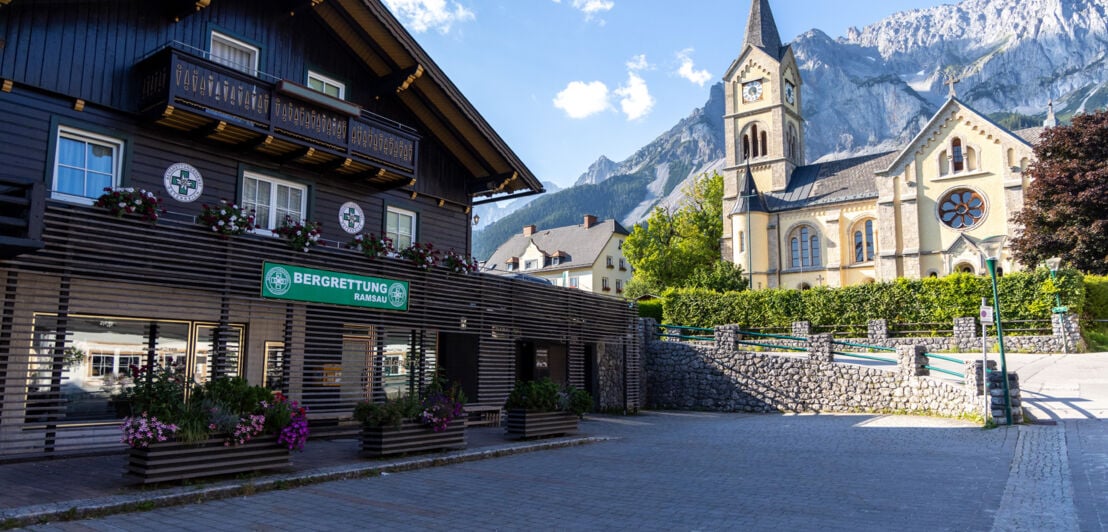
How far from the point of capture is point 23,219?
8.98 meters

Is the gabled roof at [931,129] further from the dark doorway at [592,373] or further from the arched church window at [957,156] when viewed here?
the dark doorway at [592,373]

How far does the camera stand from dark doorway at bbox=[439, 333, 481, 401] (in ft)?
55.1

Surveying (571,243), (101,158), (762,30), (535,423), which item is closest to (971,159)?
(762,30)

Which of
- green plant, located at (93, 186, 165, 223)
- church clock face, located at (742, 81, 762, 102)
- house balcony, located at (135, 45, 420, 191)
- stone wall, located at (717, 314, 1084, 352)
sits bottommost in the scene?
stone wall, located at (717, 314, 1084, 352)

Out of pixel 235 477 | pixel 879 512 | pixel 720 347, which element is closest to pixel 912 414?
pixel 720 347

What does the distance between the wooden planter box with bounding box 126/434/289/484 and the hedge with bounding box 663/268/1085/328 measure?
29911mm

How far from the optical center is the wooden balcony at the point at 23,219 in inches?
347

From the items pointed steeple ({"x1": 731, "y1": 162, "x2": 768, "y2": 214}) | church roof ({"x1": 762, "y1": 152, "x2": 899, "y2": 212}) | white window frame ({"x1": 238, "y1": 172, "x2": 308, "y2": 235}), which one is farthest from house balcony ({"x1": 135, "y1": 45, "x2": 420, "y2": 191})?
church roof ({"x1": 762, "y1": 152, "x2": 899, "y2": 212})

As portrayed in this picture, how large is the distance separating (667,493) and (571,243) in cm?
6530

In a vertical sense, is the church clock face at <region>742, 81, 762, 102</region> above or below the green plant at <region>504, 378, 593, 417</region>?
above

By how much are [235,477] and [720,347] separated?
1834cm

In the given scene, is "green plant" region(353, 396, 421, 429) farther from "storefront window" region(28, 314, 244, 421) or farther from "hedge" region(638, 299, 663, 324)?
"hedge" region(638, 299, 663, 324)

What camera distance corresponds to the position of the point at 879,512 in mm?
7746

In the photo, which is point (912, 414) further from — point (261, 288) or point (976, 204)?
point (976, 204)
